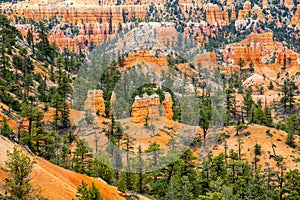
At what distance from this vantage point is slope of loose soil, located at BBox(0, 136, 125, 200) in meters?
36.0

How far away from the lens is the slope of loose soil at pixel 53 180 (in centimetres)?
3603

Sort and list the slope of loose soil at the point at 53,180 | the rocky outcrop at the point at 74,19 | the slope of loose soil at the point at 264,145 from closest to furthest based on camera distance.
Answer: the slope of loose soil at the point at 53,180 < the slope of loose soil at the point at 264,145 < the rocky outcrop at the point at 74,19

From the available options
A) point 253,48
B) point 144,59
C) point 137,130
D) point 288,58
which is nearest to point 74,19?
point 253,48

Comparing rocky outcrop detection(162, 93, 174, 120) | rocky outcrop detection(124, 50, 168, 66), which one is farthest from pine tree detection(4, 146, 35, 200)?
rocky outcrop detection(124, 50, 168, 66)

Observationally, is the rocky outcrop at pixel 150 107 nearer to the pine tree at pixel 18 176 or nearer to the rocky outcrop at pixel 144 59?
the rocky outcrop at pixel 144 59

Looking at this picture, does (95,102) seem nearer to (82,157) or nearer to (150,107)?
(150,107)

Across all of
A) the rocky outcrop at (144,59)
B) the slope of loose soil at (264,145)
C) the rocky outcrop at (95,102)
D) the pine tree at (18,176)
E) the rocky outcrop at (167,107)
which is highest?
the pine tree at (18,176)

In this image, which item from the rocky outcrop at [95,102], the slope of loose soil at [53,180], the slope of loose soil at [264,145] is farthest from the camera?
the slope of loose soil at [264,145]

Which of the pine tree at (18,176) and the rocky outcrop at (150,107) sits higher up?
the pine tree at (18,176)

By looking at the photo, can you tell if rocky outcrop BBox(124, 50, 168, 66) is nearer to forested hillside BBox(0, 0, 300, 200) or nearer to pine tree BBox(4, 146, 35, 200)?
forested hillside BBox(0, 0, 300, 200)

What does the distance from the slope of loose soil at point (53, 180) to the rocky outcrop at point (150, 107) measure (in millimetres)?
20631

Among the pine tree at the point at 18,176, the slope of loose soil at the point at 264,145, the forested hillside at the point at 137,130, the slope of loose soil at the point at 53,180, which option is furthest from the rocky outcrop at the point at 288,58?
the pine tree at the point at 18,176

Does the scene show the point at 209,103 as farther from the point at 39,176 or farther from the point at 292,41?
the point at 292,41

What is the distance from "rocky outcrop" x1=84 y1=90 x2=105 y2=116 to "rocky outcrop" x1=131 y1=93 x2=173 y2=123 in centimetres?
502
